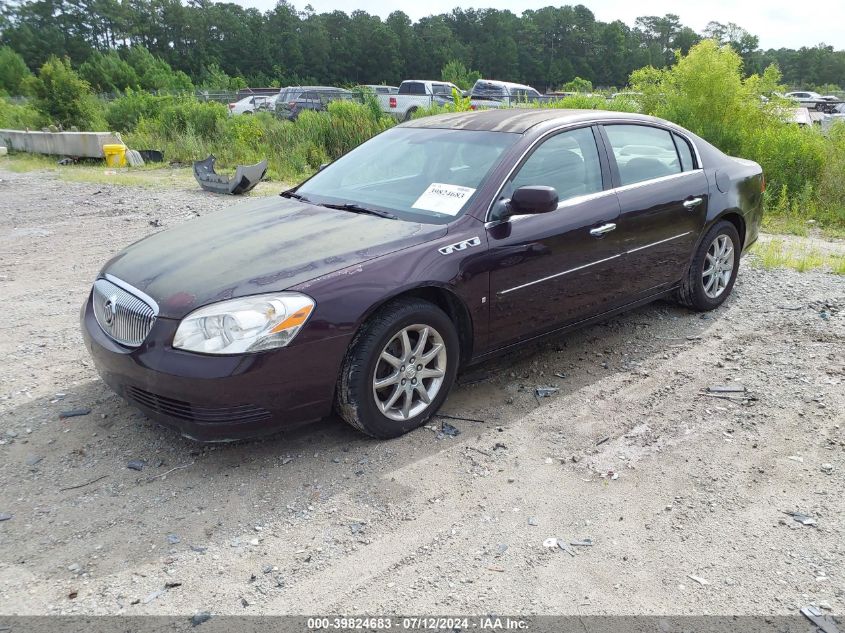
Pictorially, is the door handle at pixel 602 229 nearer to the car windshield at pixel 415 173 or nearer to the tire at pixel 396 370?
the car windshield at pixel 415 173

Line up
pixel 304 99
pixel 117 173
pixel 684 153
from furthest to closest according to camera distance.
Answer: pixel 304 99 < pixel 117 173 < pixel 684 153

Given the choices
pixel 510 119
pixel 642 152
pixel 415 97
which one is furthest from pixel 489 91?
pixel 510 119

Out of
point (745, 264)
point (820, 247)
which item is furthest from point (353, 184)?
point (820, 247)

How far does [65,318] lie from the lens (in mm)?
5559

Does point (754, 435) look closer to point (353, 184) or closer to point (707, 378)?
point (707, 378)

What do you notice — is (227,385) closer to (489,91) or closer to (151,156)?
(151,156)

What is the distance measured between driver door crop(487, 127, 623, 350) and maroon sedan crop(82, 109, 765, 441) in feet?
0.04

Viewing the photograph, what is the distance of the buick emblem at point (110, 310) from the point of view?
11.6 ft

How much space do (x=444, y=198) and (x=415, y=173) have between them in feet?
1.55

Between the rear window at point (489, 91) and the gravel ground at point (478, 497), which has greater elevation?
the rear window at point (489, 91)

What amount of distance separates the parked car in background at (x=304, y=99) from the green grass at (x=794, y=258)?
17834 millimetres

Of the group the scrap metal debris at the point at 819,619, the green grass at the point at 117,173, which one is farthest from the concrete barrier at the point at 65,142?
the scrap metal debris at the point at 819,619

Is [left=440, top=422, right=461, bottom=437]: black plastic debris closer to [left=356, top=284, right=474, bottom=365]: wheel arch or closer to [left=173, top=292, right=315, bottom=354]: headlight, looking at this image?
[left=356, top=284, right=474, bottom=365]: wheel arch

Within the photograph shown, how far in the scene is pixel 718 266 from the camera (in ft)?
18.3
